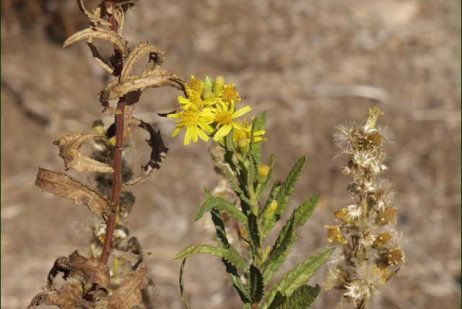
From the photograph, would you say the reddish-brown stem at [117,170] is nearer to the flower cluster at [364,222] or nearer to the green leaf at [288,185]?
the green leaf at [288,185]

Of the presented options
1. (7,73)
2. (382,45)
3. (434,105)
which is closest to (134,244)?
(7,73)

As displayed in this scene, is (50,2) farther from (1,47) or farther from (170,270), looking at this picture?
(170,270)

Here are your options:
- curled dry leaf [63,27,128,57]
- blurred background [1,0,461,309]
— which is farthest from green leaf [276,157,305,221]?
blurred background [1,0,461,309]

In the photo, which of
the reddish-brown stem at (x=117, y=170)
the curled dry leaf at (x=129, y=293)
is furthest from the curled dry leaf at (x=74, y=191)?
the curled dry leaf at (x=129, y=293)

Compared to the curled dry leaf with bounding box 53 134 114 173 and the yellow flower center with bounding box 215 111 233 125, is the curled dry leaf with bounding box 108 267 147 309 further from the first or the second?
the yellow flower center with bounding box 215 111 233 125

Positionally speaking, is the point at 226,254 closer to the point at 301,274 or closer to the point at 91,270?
the point at 301,274
